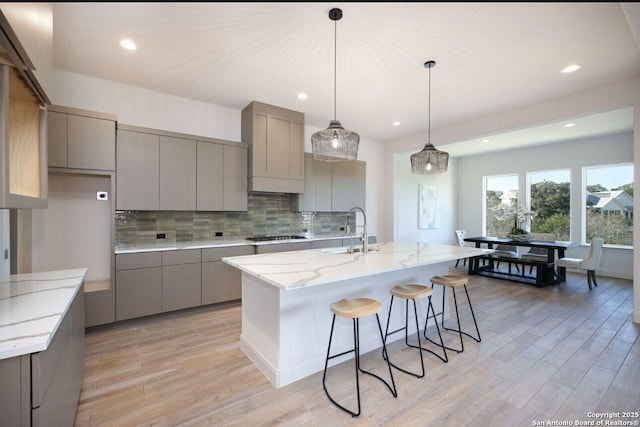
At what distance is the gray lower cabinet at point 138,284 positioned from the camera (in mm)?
3025

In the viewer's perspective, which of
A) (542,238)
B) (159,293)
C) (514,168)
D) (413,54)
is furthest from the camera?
(514,168)

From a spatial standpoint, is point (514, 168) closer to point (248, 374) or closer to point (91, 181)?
point (248, 374)

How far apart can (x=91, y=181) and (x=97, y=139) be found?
0.58m

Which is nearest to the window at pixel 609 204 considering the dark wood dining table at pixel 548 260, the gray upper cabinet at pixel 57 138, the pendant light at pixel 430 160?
the dark wood dining table at pixel 548 260

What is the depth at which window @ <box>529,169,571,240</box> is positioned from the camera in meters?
6.07

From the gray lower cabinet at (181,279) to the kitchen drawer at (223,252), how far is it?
0.10 metres

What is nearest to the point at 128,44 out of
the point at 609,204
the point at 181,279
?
the point at 181,279

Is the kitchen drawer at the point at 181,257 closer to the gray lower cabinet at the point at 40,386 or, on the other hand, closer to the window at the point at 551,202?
the gray lower cabinet at the point at 40,386

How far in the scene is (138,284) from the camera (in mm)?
3117

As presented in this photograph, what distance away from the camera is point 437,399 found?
76.4 inches

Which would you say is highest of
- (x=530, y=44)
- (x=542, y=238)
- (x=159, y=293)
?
(x=530, y=44)

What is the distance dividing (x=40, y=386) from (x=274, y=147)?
3.50 metres

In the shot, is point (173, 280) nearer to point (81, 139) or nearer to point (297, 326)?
point (81, 139)

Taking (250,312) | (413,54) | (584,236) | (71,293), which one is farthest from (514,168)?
(71,293)
